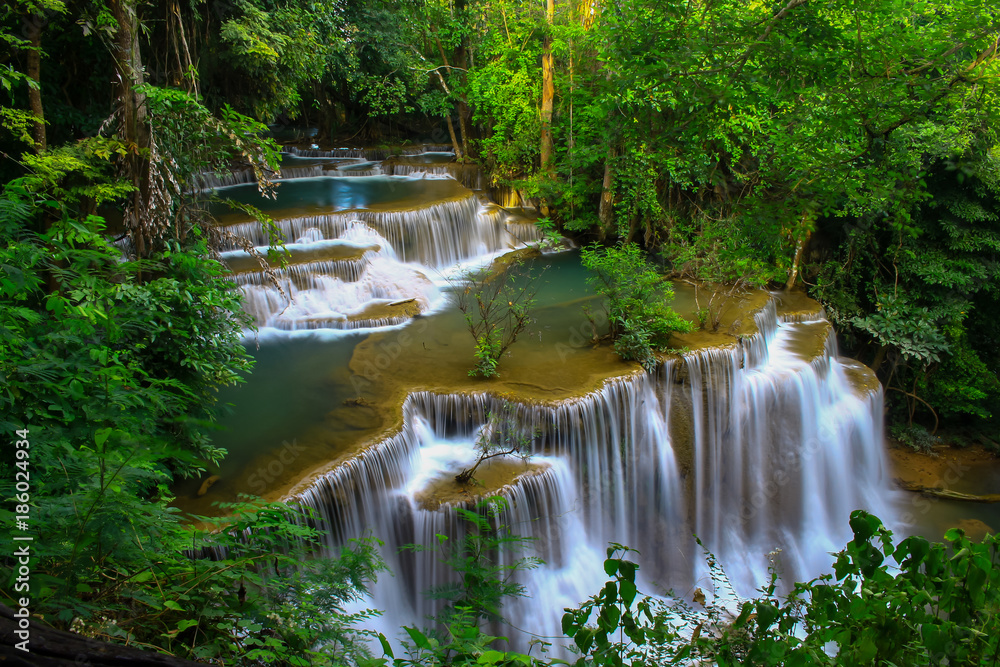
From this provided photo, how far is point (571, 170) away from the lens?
1401cm

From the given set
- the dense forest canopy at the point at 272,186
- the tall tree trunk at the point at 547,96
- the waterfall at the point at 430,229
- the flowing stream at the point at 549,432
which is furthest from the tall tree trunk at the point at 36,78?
the tall tree trunk at the point at 547,96

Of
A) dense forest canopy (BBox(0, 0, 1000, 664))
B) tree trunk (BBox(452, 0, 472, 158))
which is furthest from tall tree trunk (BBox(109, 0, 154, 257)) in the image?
tree trunk (BBox(452, 0, 472, 158))

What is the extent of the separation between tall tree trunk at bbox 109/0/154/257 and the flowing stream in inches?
47.5

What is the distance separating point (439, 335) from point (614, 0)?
5.11 meters

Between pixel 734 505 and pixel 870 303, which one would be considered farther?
pixel 870 303

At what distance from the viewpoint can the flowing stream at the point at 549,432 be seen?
6.11 metres

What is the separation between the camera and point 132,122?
5500 millimetres

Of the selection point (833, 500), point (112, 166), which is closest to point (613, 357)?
point (833, 500)

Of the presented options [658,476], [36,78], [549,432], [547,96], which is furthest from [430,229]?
[36,78]

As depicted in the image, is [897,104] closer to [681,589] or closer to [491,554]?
[491,554]

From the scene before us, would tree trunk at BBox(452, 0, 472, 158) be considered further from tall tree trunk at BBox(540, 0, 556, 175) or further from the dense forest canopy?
tall tree trunk at BBox(540, 0, 556, 175)

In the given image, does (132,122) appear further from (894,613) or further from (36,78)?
(894,613)

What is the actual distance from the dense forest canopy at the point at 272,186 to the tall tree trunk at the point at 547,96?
9 cm

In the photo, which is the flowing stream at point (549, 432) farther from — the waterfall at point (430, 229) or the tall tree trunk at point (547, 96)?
the tall tree trunk at point (547, 96)
